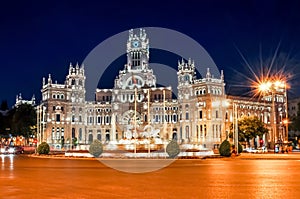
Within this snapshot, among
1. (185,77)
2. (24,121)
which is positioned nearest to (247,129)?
(24,121)

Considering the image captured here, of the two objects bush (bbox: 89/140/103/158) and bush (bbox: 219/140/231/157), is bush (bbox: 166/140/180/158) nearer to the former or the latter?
bush (bbox: 219/140/231/157)

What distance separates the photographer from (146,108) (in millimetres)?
155250

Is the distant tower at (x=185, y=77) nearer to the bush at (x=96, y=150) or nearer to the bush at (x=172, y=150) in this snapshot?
the bush at (x=96, y=150)

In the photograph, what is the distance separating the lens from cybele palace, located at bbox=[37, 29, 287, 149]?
134m

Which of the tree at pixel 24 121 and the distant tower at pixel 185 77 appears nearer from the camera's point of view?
the tree at pixel 24 121

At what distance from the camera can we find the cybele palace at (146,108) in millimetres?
134125

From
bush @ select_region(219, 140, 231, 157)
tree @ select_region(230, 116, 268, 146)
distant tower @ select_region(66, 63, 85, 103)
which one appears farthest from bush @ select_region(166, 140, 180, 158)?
distant tower @ select_region(66, 63, 85, 103)

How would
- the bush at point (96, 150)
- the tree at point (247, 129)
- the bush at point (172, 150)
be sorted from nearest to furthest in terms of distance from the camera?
the bush at point (172, 150), the bush at point (96, 150), the tree at point (247, 129)

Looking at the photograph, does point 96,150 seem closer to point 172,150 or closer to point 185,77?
point 172,150

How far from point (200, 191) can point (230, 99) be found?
127 m

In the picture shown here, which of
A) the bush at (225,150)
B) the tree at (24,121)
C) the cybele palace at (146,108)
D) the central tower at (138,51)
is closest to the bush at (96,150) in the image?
the bush at (225,150)

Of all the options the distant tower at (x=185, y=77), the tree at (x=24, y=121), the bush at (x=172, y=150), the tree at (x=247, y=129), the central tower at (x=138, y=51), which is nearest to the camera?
the bush at (x=172, y=150)

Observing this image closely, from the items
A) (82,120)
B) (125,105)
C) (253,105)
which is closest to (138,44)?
(125,105)

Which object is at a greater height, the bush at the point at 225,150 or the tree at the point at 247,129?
the tree at the point at 247,129
